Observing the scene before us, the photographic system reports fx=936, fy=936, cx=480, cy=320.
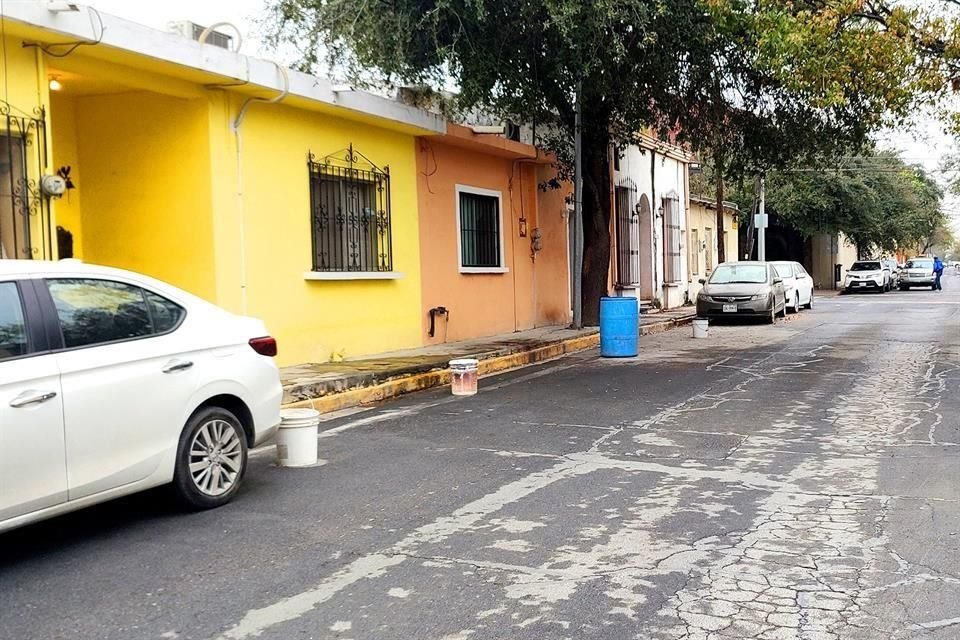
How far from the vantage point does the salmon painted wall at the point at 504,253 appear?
1562 centimetres

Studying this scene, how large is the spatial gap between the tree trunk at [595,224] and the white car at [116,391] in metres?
12.8

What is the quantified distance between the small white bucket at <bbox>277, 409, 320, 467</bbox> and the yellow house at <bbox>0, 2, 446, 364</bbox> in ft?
11.8

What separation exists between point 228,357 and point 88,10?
4508 millimetres

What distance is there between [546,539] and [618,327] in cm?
999

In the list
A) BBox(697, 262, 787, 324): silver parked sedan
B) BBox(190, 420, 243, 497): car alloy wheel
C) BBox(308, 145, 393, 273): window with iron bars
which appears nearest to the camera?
BBox(190, 420, 243, 497): car alloy wheel

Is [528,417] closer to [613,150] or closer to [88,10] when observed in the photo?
[88,10]

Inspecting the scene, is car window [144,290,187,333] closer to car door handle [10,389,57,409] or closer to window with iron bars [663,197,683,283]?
car door handle [10,389,57,409]

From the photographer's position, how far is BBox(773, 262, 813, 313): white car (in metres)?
26.6

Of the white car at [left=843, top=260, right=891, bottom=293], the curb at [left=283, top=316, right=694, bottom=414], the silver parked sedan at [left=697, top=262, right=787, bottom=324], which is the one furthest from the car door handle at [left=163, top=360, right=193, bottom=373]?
the white car at [left=843, top=260, right=891, bottom=293]

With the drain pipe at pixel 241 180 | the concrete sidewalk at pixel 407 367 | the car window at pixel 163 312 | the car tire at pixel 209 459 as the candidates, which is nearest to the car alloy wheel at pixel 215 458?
the car tire at pixel 209 459

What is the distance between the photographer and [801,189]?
41750 millimetres

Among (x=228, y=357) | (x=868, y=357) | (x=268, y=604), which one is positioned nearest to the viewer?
(x=268, y=604)

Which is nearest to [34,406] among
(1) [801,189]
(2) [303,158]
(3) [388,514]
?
(3) [388,514]

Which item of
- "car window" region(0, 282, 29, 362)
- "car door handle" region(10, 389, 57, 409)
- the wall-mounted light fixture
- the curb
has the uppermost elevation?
the wall-mounted light fixture
